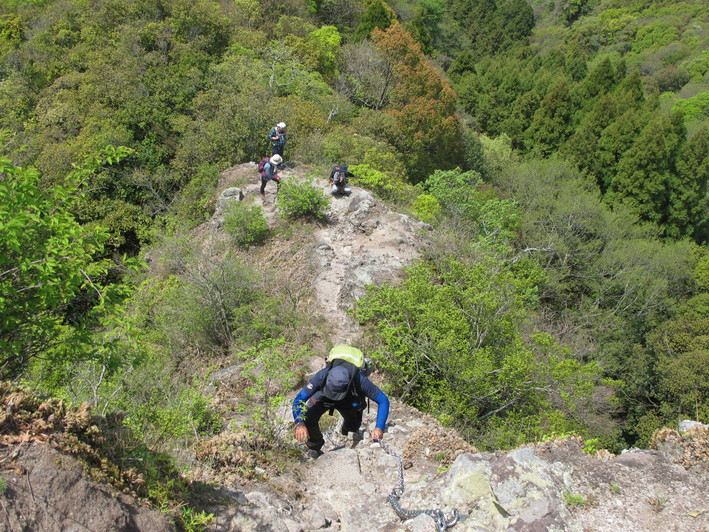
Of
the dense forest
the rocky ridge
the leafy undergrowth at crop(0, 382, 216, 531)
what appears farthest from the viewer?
the dense forest

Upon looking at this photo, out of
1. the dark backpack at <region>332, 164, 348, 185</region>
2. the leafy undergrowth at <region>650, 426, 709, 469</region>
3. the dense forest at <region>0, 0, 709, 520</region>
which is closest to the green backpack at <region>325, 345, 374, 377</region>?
the dense forest at <region>0, 0, 709, 520</region>

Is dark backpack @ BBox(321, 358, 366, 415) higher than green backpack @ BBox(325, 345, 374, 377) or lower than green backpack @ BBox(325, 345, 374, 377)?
lower

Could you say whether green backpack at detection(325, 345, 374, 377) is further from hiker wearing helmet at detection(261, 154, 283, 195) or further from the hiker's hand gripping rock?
hiker wearing helmet at detection(261, 154, 283, 195)

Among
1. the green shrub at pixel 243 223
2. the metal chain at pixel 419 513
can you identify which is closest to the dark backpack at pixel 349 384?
the metal chain at pixel 419 513

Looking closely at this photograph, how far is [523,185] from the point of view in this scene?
2509cm

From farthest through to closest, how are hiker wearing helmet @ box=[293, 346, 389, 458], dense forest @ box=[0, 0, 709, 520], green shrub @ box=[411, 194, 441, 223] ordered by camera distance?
green shrub @ box=[411, 194, 441, 223]
dense forest @ box=[0, 0, 709, 520]
hiker wearing helmet @ box=[293, 346, 389, 458]

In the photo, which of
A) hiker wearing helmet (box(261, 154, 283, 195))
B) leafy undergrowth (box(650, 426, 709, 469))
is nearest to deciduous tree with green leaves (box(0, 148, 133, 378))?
leafy undergrowth (box(650, 426, 709, 469))

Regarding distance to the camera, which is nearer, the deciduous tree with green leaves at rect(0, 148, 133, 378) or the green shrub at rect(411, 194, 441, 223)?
the deciduous tree with green leaves at rect(0, 148, 133, 378)

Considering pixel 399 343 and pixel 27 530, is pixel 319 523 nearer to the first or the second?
pixel 27 530

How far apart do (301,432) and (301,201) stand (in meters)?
8.17

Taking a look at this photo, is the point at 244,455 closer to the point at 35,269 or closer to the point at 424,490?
the point at 424,490

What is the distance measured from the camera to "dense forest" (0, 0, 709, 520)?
5293mm

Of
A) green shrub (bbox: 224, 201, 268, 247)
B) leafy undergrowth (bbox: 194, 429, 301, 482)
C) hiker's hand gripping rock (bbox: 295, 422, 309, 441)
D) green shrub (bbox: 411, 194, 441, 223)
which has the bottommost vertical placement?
green shrub (bbox: 411, 194, 441, 223)

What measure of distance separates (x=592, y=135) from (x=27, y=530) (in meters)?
29.5
